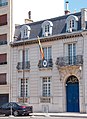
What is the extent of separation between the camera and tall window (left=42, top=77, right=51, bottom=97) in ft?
134

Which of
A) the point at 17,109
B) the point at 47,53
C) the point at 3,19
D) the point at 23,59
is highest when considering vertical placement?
the point at 3,19

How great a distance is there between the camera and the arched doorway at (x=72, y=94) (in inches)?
1533

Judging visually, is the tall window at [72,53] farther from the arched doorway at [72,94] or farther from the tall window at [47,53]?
the tall window at [47,53]

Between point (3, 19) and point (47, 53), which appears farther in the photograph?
point (3, 19)

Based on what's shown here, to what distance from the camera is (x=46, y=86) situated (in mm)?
41000

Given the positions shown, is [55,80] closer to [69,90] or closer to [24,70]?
[69,90]

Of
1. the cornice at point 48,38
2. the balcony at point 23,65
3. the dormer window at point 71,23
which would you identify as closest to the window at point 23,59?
the balcony at point 23,65

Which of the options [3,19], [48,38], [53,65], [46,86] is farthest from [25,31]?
[46,86]

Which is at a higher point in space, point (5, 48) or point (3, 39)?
point (3, 39)

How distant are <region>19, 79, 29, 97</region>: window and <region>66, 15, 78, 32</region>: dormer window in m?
7.72

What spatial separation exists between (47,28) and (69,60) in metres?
4.92

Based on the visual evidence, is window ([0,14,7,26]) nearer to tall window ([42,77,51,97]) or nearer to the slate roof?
the slate roof

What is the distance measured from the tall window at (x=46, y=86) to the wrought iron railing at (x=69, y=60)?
7.73 ft

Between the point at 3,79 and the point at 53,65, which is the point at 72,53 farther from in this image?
the point at 3,79
